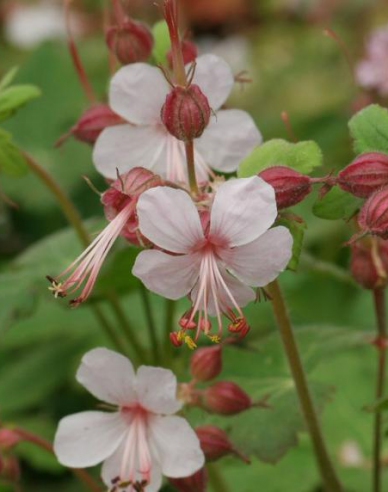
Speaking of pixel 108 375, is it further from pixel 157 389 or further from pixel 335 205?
pixel 335 205

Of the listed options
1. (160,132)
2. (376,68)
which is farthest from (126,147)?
(376,68)

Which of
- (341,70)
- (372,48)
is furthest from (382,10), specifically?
(372,48)

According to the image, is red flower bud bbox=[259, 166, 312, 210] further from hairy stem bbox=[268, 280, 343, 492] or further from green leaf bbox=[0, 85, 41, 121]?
green leaf bbox=[0, 85, 41, 121]

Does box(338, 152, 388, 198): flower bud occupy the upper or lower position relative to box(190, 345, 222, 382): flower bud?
upper

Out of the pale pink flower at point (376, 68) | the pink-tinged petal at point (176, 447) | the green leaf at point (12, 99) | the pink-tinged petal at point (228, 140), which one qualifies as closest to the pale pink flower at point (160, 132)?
the pink-tinged petal at point (228, 140)

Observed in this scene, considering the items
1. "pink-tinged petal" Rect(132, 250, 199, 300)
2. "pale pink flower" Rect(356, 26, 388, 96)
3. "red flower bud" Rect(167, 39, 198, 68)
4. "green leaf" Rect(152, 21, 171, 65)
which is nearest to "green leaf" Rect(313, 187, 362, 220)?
"pink-tinged petal" Rect(132, 250, 199, 300)
